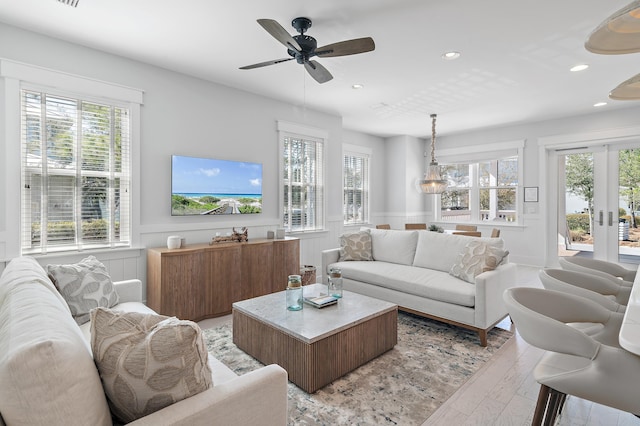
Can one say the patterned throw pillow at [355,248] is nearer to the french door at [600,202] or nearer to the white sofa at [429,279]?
the white sofa at [429,279]

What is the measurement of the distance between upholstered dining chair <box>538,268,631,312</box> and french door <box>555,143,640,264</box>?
14.5ft

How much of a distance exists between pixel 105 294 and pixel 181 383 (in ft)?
5.45

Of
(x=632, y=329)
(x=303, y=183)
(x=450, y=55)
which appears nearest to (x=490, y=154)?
(x=450, y=55)

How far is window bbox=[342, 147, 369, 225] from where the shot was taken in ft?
22.5

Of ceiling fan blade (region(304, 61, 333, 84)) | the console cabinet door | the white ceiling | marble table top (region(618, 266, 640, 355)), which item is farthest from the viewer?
the console cabinet door

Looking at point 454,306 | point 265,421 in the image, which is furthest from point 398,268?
point 265,421

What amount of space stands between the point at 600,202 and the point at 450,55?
4.30 meters

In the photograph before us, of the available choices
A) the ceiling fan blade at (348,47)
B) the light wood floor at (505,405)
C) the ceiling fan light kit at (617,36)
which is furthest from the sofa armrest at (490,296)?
the ceiling fan blade at (348,47)

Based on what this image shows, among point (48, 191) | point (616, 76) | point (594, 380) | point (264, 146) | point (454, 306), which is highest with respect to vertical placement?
point (616, 76)

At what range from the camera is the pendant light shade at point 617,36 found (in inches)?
54.4

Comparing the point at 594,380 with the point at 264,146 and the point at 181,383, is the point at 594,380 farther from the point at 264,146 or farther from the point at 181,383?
the point at 264,146

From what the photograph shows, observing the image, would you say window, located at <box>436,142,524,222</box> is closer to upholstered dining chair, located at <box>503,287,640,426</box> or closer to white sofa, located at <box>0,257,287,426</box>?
upholstered dining chair, located at <box>503,287,640,426</box>

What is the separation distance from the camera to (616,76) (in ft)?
12.8

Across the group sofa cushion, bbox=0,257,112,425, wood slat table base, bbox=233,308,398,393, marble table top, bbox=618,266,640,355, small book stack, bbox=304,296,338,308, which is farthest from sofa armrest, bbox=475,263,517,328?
sofa cushion, bbox=0,257,112,425
